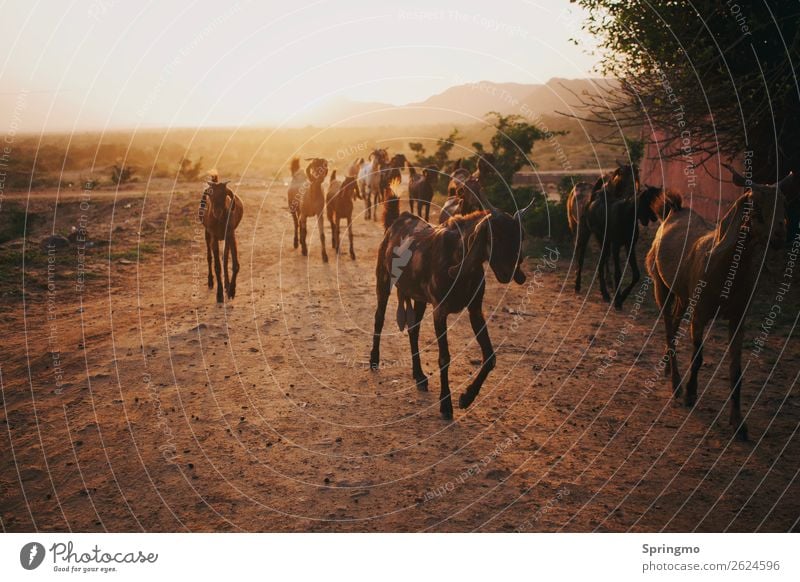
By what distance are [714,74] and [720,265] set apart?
8.42 metres

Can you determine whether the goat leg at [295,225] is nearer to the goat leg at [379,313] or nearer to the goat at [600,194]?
the goat at [600,194]

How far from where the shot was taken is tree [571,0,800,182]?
11.7 metres

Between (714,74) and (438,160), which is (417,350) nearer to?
(714,74)

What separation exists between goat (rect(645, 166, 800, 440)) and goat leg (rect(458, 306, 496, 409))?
2778mm

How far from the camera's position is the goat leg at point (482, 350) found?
24.3 feet

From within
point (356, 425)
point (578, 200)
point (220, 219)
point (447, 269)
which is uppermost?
point (578, 200)

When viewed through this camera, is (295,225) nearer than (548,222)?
Yes

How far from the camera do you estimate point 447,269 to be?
7660 mm

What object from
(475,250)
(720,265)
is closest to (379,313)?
(475,250)

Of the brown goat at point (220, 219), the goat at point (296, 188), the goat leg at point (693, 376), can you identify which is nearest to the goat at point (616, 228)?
the goat leg at point (693, 376)

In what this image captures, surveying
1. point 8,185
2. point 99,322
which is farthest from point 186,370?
point 8,185

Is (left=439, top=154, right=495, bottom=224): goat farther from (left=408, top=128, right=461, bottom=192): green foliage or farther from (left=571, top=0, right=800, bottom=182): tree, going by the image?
(left=408, top=128, right=461, bottom=192): green foliage
